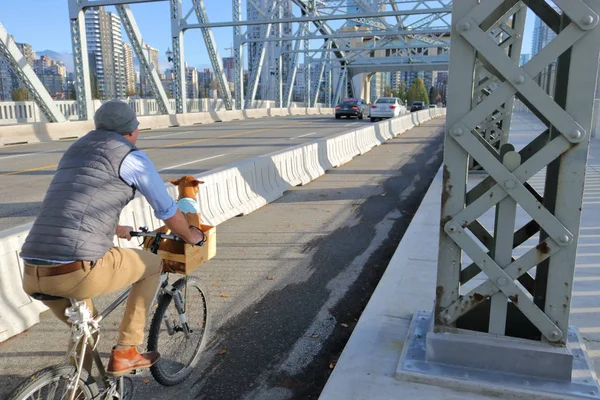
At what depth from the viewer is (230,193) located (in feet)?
27.4

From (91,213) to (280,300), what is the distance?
9.19ft

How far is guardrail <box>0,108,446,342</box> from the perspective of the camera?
4.36 m

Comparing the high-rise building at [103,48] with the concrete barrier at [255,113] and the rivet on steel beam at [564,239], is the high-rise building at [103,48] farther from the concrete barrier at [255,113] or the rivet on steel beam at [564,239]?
the rivet on steel beam at [564,239]

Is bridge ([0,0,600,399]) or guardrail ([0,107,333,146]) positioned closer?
bridge ([0,0,600,399])

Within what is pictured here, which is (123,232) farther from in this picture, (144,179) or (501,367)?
(501,367)

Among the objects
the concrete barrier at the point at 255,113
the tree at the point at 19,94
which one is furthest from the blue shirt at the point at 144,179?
the tree at the point at 19,94

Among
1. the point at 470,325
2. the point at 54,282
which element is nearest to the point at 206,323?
the point at 54,282

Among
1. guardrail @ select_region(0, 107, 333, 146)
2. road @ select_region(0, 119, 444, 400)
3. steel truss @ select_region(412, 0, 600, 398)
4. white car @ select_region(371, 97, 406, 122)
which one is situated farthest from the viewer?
white car @ select_region(371, 97, 406, 122)

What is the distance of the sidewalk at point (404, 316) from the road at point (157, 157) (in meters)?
5.73

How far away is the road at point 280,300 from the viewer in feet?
12.0

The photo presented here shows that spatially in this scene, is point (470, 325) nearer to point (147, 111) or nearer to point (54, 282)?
point (54, 282)

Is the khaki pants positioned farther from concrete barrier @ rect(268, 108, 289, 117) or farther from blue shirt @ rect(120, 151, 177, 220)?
concrete barrier @ rect(268, 108, 289, 117)

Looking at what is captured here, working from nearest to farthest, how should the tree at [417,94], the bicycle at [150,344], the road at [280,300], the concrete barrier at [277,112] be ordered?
the bicycle at [150,344] < the road at [280,300] < the concrete barrier at [277,112] < the tree at [417,94]

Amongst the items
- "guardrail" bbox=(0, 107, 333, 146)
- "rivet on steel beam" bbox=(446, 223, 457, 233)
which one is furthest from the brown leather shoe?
"guardrail" bbox=(0, 107, 333, 146)
